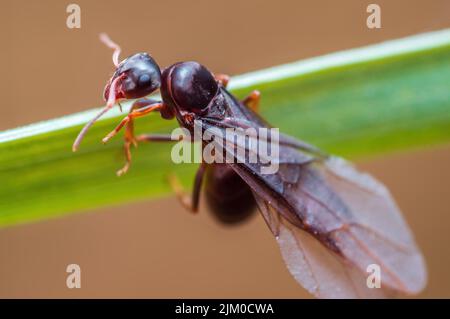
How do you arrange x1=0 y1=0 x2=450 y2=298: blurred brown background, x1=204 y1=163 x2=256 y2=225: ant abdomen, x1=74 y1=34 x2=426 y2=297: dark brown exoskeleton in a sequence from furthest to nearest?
x1=0 y1=0 x2=450 y2=298: blurred brown background
x1=204 y1=163 x2=256 y2=225: ant abdomen
x1=74 y1=34 x2=426 y2=297: dark brown exoskeleton

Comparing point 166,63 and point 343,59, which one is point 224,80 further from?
point 166,63

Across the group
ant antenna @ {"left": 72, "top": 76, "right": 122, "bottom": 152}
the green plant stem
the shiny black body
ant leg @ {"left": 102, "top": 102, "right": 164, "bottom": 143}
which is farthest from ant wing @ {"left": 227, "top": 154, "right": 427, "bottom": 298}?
ant antenna @ {"left": 72, "top": 76, "right": 122, "bottom": 152}

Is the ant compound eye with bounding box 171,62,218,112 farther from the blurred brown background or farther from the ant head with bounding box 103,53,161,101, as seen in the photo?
the blurred brown background

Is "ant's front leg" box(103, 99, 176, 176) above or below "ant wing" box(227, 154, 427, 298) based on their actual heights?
above

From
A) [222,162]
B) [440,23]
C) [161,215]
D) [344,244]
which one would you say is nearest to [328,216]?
[344,244]

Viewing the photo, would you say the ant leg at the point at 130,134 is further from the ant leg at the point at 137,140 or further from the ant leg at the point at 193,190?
the ant leg at the point at 193,190

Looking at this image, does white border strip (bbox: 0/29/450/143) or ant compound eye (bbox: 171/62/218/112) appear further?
ant compound eye (bbox: 171/62/218/112)

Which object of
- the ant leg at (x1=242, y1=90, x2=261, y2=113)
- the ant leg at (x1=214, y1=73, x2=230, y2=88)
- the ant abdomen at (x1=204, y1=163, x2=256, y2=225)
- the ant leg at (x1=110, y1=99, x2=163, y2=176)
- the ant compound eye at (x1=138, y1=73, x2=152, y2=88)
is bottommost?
the ant abdomen at (x1=204, y1=163, x2=256, y2=225)

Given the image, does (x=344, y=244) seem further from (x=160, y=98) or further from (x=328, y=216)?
(x=160, y=98)
